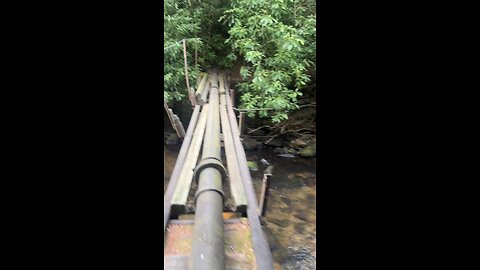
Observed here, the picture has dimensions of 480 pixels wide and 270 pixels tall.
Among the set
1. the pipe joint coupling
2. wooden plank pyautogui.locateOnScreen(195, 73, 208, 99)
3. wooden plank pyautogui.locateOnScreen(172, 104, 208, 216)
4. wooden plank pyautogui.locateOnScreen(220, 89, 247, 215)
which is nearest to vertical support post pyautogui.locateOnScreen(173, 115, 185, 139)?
wooden plank pyautogui.locateOnScreen(195, 73, 208, 99)

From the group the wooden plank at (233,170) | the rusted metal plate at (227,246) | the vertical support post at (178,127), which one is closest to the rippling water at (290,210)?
the vertical support post at (178,127)

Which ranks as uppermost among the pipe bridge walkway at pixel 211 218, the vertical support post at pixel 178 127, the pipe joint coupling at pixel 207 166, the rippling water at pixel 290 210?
the vertical support post at pixel 178 127

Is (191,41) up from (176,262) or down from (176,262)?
up

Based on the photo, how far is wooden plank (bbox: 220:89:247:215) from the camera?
6.06ft

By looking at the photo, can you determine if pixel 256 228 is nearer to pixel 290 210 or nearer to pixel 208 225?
pixel 208 225

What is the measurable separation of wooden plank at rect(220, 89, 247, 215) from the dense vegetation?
68cm

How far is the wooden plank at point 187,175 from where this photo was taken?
172cm

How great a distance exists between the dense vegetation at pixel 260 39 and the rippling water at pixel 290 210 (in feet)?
2.55

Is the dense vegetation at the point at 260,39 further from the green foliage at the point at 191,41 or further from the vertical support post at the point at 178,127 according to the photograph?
the vertical support post at the point at 178,127

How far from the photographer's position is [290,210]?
12.4 feet

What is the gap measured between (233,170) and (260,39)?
210 centimetres

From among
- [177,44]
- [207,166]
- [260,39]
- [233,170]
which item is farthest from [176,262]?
[260,39]

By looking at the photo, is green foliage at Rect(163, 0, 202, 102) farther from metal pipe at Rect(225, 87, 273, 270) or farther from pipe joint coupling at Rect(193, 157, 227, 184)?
pipe joint coupling at Rect(193, 157, 227, 184)
